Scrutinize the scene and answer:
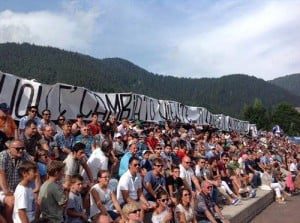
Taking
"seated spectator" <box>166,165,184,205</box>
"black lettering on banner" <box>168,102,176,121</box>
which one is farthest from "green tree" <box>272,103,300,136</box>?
"seated spectator" <box>166,165,184,205</box>

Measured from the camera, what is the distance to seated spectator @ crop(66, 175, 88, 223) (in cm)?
712

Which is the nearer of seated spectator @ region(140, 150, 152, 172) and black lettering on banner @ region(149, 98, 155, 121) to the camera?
seated spectator @ region(140, 150, 152, 172)

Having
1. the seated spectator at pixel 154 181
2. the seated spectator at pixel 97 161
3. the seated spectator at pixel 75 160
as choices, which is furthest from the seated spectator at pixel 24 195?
the seated spectator at pixel 154 181

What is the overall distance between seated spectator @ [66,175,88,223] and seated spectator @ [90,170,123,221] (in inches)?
19.7

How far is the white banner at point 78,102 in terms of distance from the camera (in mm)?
11523

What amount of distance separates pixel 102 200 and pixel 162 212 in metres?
1.37

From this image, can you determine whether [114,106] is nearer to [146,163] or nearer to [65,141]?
[146,163]

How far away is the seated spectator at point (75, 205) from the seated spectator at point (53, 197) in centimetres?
44

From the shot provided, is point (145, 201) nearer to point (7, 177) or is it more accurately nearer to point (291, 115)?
point (7, 177)

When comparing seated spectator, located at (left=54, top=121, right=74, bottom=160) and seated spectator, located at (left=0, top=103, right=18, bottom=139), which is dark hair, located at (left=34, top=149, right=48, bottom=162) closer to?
seated spectator, located at (left=0, top=103, right=18, bottom=139)

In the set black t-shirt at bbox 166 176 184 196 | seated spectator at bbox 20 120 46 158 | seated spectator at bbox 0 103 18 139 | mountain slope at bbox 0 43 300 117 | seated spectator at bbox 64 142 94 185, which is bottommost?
black t-shirt at bbox 166 176 184 196

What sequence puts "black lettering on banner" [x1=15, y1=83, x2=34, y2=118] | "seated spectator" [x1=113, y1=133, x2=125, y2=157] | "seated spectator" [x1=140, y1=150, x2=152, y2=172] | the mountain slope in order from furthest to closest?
the mountain slope → "seated spectator" [x1=113, y1=133, x2=125, y2=157] → "black lettering on banner" [x1=15, y1=83, x2=34, y2=118] → "seated spectator" [x1=140, y1=150, x2=152, y2=172]

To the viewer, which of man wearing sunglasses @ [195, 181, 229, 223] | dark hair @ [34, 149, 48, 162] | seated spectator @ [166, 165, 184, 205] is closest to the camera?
dark hair @ [34, 149, 48, 162]

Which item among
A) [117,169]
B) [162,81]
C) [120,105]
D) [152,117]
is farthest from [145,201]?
[162,81]
